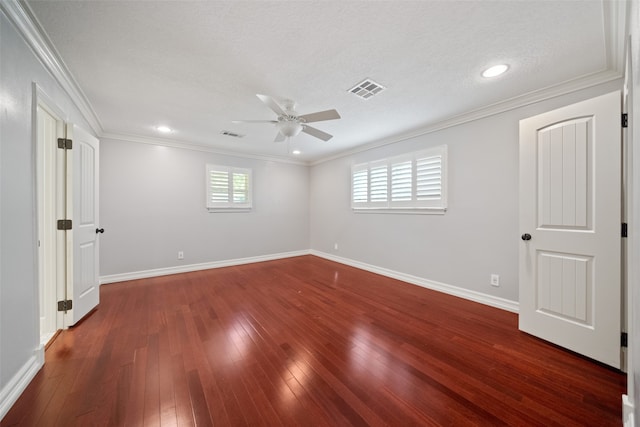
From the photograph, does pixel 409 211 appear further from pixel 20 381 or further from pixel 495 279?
pixel 20 381

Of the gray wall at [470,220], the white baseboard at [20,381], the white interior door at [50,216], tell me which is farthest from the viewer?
the gray wall at [470,220]

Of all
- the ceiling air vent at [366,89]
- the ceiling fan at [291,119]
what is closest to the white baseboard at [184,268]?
the ceiling fan at [291,119]

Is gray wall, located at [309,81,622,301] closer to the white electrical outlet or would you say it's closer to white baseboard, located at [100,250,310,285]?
the white electrical outlet

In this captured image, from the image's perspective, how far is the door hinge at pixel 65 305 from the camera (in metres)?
2.29

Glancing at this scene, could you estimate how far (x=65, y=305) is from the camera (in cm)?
231

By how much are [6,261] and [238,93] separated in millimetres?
2188

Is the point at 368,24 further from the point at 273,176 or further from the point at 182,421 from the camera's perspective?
the point at 273,176

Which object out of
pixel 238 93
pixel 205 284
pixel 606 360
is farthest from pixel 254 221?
pixel 606 360

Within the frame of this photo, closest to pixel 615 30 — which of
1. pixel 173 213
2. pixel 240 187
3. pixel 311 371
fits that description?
pixel 311 371

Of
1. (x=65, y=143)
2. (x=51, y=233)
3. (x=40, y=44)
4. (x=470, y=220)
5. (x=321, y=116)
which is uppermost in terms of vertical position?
(x=40, y=44)

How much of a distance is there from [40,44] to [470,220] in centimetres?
451

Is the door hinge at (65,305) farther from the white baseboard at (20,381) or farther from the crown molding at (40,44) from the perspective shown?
the crown molding at (40,44)

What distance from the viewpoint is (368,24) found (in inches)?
61.3

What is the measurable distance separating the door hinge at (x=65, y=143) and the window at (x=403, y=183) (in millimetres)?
4128
